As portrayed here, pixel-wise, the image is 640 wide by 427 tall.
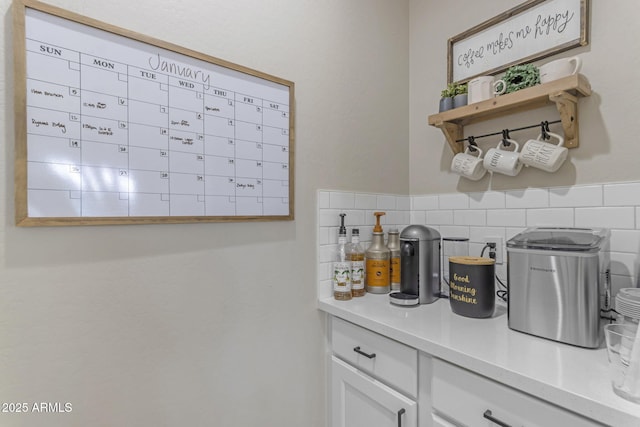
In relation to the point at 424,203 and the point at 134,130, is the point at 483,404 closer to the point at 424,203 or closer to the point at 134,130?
the point at 424,203

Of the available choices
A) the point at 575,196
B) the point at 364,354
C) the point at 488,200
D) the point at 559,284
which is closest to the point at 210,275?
the point at 364,354

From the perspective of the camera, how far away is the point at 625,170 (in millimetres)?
1007

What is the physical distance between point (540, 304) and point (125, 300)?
3.83ft

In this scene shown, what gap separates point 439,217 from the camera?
155 cm

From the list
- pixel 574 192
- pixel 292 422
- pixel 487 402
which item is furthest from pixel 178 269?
pixel 574 192

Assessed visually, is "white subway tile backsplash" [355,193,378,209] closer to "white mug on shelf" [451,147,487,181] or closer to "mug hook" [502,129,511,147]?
"white mug on shelf" [451,147,487,181]

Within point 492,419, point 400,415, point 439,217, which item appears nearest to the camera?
point 492,419

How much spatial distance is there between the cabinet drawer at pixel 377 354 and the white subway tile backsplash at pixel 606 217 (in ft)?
2.44

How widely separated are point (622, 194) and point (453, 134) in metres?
0.63

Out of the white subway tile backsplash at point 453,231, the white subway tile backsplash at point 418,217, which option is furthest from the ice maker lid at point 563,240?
the white subway tile backsplash at point 418,217

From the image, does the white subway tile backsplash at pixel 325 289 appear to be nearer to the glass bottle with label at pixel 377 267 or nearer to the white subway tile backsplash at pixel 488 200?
the glass bottle with label at pixel 377 267

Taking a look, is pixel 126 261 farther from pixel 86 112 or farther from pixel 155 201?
pixel 86 112

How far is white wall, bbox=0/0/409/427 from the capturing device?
30.6 inches

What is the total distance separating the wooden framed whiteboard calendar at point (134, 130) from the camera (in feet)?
2.51
